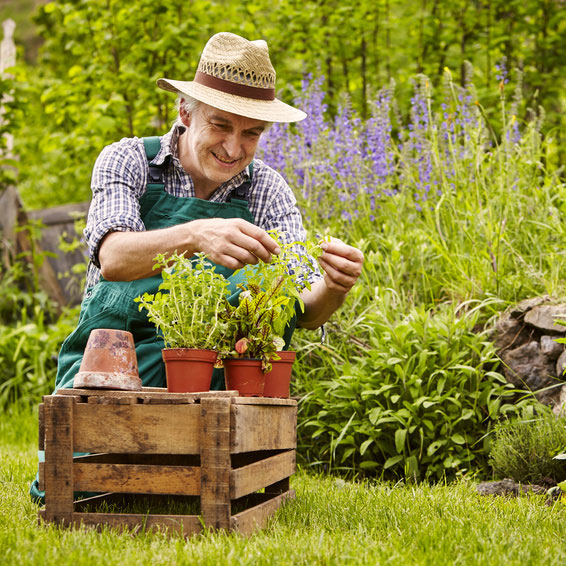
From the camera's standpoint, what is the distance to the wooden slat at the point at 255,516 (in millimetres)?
1859

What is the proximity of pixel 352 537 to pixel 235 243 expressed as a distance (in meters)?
0.82

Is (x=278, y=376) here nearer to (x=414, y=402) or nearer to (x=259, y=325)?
(x=259, y=325)

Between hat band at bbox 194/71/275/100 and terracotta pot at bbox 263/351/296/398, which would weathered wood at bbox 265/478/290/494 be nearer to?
terracotta pot at bbox 263/351/296/398

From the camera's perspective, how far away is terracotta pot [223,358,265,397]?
2.08 m

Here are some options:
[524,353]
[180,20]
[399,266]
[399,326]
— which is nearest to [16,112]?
[180,20]

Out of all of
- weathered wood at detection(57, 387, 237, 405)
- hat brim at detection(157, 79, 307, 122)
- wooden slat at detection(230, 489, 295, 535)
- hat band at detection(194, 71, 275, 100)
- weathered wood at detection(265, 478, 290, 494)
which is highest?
hat band at detection(194, 71, 275, 100)

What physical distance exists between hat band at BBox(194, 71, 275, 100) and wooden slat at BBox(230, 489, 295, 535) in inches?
51.7

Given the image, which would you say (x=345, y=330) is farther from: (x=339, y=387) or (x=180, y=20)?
(x=180, y=20)

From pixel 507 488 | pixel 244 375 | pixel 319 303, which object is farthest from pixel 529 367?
pixel 244 375

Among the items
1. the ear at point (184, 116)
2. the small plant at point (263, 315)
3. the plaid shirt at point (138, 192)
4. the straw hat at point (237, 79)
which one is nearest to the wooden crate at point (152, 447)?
the small plant at point (263, 315)

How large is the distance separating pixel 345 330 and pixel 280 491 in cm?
122

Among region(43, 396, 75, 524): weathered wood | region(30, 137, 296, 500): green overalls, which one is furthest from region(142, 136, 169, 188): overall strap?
region(43, 396, 75, 524): weathered wood

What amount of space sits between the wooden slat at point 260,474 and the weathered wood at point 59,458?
445 mm

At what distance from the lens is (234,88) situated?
2.46 metres
